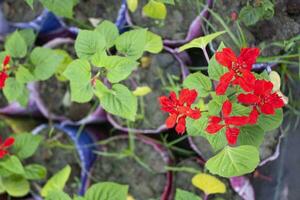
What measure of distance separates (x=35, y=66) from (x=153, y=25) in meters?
0.29

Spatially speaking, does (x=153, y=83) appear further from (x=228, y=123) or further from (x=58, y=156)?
(x=228, y=123)

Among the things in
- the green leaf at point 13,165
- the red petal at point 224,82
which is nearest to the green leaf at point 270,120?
the red petal at point 224,82

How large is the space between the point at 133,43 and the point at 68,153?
Result: 0.45 meters

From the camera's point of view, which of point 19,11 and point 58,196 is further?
point 19,11

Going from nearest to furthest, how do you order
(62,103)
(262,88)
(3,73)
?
(262,88) < (3,73) < (62,103)

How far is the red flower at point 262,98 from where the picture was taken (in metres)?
0.74

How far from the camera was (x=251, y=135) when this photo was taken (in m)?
0.85

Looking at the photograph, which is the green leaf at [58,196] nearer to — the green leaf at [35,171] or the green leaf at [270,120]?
the green leaf at [35,171]

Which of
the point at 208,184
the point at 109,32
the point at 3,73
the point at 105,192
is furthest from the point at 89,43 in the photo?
the point at 208,184

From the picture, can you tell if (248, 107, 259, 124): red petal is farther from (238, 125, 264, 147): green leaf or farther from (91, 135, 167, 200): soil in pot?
(91, 135, 167, 200): soil in pot

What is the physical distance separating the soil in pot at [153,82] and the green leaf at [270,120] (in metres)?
0.37

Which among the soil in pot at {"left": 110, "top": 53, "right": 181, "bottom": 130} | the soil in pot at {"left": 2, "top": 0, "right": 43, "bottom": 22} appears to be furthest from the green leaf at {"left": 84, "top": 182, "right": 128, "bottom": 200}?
the soil in pot at {"left": 2, "top": 0, "right": 43, "bottom": 22}

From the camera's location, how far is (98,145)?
1260 mm

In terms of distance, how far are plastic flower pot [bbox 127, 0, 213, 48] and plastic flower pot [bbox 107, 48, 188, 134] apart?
44 millimetres
